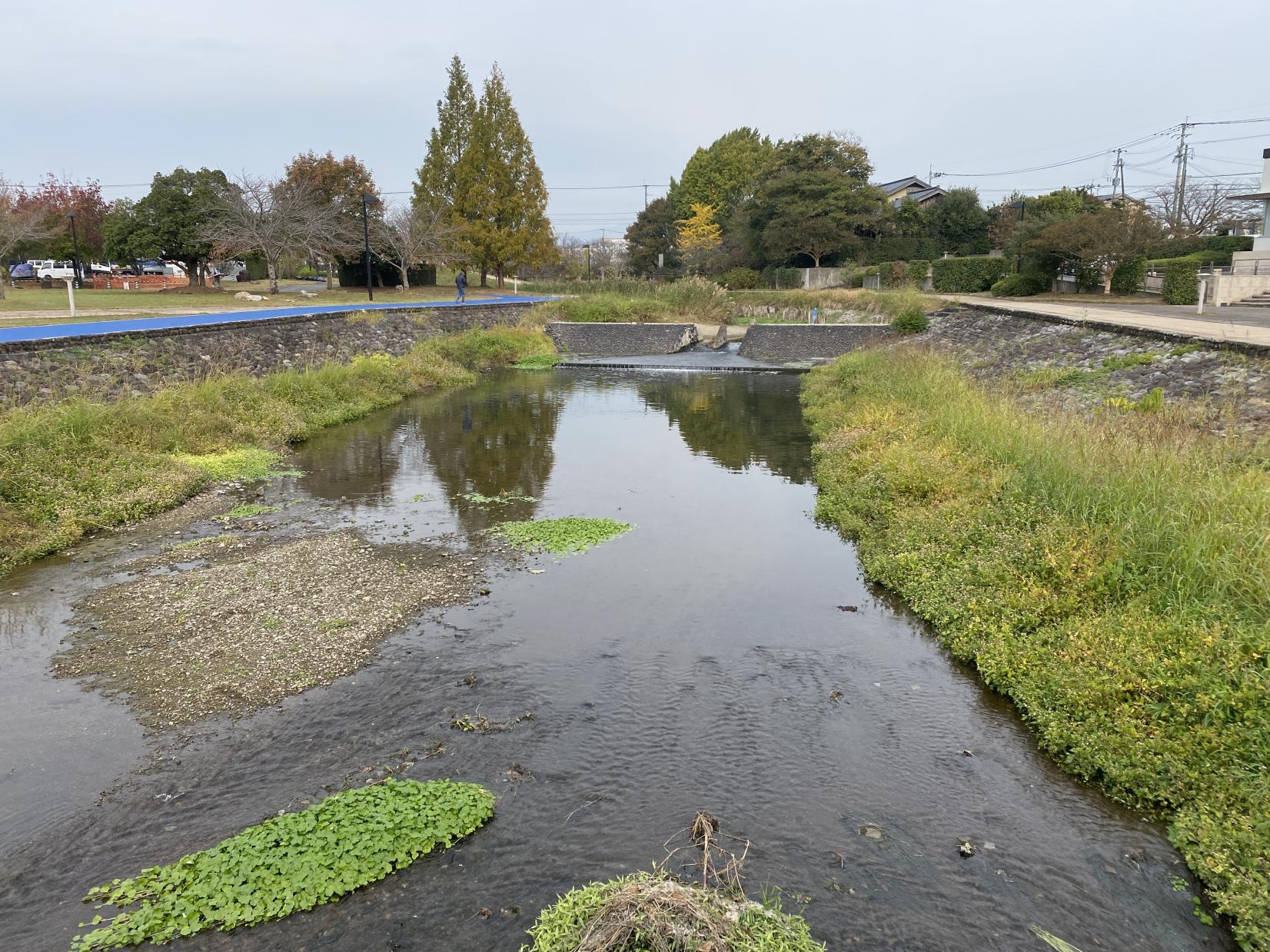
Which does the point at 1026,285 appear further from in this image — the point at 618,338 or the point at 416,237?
the point at 416,237

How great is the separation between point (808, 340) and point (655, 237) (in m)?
29.7

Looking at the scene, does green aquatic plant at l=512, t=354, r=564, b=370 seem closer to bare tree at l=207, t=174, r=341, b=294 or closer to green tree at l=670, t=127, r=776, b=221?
bare tree at l=207, t=174, r=341, b=294

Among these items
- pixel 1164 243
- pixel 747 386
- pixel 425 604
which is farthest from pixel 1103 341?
pixel 1164 243

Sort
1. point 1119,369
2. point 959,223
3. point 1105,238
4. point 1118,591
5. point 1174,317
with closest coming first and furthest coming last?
1. point 1118,591
2. point 1119,369
3. point 1174,317
4. point 1105,238
5. point 959,223

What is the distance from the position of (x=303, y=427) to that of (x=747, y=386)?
46.1 ft

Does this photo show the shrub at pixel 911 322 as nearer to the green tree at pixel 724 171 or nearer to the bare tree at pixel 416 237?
the bare tree at pixel 416 237

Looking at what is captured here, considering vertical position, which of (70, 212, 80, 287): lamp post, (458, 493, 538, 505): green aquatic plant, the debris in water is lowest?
the debris in water

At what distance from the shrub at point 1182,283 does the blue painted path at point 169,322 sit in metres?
26.0

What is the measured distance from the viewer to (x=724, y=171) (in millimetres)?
58281

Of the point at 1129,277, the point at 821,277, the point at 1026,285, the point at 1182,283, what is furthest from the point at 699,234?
the point at 1182,283

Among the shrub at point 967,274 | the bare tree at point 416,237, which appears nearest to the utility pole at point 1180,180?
the shrub at point 967,274

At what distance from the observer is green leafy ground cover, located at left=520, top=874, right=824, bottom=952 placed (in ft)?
11.9

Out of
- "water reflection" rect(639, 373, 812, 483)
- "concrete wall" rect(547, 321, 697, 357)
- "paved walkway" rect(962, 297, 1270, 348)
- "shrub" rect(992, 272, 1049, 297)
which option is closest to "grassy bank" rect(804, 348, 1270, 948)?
"water reflection" rect(639, 373, 812, 483)

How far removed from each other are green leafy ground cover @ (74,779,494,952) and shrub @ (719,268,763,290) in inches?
1681
